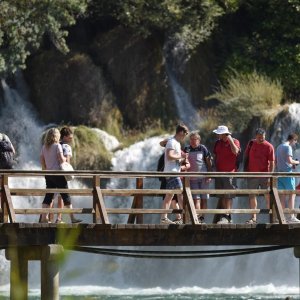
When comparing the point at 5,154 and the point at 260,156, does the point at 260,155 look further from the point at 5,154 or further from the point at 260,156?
the point at 5,154

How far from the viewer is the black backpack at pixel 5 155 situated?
2106 centimetres

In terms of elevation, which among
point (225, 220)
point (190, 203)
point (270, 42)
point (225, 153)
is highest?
point (270, 42)

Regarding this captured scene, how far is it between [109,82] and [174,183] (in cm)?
1540

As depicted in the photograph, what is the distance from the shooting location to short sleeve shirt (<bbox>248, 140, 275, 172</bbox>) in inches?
859

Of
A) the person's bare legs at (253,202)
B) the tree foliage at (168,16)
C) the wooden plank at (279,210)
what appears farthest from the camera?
the tree foliage at (168,16)

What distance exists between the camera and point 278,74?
35844mm

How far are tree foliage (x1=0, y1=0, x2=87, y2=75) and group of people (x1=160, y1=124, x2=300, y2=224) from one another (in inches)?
475

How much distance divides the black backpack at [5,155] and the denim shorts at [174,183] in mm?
2412

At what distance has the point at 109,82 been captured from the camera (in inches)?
1422

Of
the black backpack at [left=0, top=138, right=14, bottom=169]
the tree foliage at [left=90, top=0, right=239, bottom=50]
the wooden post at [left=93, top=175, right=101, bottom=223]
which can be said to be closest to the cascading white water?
the tree foliage at [left=90, top=0, right=239, bottom=50]

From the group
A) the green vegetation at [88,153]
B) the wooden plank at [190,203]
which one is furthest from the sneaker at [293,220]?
the green vegetation at [88,153]

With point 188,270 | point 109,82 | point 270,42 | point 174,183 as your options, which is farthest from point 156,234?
point 270,42

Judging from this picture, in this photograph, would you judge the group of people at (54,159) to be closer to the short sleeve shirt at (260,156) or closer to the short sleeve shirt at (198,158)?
the short sleeve shirt at (198,158)

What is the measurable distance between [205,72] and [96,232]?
1743 cm
